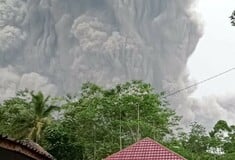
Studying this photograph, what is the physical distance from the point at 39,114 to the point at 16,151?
28.3 m

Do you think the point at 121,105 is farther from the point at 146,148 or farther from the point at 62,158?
the point at 146,148

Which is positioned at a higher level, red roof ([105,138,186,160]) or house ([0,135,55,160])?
red roof ([105,138,186,160])

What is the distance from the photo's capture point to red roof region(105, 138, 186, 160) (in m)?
15.4

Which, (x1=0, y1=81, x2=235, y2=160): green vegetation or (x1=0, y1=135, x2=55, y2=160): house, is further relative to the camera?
(x1=0, y1=81, x2=235, y2=160): green vegetation

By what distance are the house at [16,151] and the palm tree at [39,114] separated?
25363mm

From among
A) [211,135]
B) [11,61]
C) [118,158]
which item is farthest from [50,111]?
[11,61]

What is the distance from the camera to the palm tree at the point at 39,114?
124ft

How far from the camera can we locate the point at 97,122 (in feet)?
125

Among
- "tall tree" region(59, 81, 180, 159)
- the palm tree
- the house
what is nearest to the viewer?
the house

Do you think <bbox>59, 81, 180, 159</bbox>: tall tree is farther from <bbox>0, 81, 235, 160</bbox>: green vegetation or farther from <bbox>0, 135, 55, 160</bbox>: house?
<bbox>0, 135, 55, 160</bbox>: house

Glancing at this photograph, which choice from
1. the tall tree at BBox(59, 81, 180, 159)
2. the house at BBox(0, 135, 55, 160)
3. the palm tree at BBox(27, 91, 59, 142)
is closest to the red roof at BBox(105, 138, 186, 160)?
the house at BBox(0, 135, 55, 160)

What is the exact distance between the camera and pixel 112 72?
113m

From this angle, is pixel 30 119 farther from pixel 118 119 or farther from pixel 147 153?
pixel 147 153

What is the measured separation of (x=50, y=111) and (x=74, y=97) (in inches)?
189
